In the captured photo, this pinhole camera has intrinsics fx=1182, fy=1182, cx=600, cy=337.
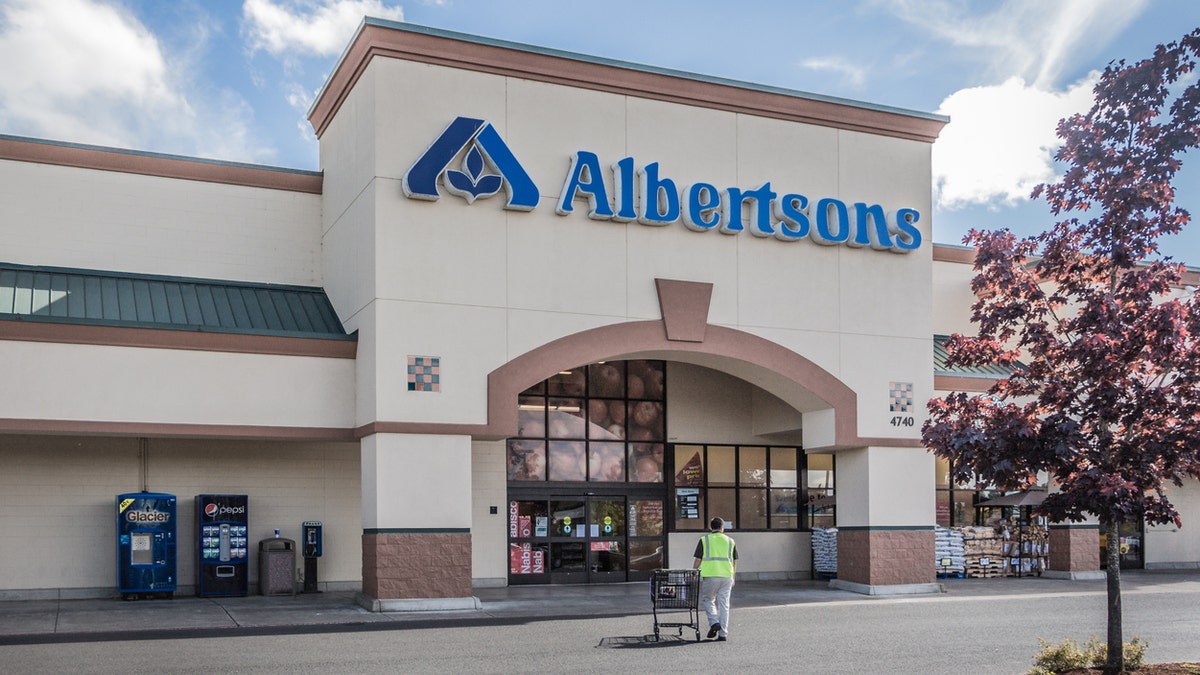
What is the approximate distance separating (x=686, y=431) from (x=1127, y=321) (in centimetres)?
1421

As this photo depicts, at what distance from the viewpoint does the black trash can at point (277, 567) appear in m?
21.6

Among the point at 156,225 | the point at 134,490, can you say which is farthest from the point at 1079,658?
the point at 156,225

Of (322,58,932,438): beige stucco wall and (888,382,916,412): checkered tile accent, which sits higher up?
(322,58,932,438): beige stucco wall

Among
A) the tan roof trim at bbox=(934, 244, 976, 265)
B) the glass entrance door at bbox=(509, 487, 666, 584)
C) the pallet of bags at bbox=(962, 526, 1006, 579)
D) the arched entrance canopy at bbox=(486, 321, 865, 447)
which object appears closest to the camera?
the arched entrance canopy at bbox=(486, 321, 865, 447)

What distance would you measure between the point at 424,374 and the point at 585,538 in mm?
6516

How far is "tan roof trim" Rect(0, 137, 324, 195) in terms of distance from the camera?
845 inches

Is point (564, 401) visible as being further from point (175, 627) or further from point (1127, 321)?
point (1127, 321)

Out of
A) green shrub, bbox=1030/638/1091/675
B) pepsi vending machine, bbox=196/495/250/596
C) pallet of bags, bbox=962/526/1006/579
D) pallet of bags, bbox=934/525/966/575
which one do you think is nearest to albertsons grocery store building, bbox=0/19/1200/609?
pepsi vending machine, bbox=196/495/250/596

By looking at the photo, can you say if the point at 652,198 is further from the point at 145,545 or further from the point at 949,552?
the point at 145,545

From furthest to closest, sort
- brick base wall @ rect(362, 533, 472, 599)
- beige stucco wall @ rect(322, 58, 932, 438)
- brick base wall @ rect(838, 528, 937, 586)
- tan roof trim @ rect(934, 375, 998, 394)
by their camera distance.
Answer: tan roof trim @ rect(934, 375, 998, 394) < brick base wall @ rect(838, 528, 937, 586) < beige stucco wall @ rect(322, 58, 932, 438) < brick base wall @ rect(362, 533, 472, 599)

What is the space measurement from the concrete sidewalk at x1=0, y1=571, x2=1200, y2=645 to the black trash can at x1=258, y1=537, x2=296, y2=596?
36 cm

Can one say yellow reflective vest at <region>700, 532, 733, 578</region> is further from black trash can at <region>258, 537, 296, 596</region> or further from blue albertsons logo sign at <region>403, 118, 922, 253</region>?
black trash can at <region>258, 537, 296, 596</region>

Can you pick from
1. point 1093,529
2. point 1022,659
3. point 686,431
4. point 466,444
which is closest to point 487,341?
point 466,444

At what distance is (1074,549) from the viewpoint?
87.4 feet
